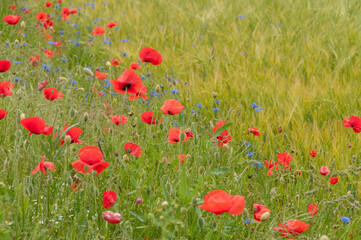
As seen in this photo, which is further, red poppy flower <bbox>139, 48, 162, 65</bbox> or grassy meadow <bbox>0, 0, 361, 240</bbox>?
red poppy flower <bbox>139, 48, 162, 65</bbox>

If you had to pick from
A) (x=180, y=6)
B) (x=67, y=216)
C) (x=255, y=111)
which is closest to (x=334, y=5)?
(x=180, y=6)

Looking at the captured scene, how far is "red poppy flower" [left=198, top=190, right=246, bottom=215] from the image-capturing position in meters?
1.06

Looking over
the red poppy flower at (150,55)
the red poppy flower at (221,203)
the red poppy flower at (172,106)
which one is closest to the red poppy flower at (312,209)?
the red poppy flower at (221,203)

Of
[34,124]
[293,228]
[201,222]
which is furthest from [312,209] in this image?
[34,124]

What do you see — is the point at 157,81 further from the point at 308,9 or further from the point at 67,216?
the point at 308,9

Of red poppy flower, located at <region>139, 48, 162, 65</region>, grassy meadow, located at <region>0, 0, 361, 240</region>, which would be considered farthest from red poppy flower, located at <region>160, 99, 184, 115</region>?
red poppy flower, located at <region>139, 48, 162, 65</region>

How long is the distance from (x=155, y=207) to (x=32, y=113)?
83cm

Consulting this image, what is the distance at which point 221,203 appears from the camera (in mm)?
1056

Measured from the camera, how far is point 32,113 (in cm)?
194

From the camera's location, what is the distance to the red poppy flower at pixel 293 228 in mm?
1213

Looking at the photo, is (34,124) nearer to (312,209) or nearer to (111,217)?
(111,217)

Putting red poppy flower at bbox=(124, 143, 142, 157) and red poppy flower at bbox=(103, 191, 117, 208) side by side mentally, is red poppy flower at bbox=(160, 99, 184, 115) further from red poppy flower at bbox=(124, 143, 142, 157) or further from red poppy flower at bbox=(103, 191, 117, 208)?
red poppy flower at bbox=(103, 191, 117, 208)

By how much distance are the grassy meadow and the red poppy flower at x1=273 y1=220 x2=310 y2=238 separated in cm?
4

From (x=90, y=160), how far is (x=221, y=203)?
1.36ft
